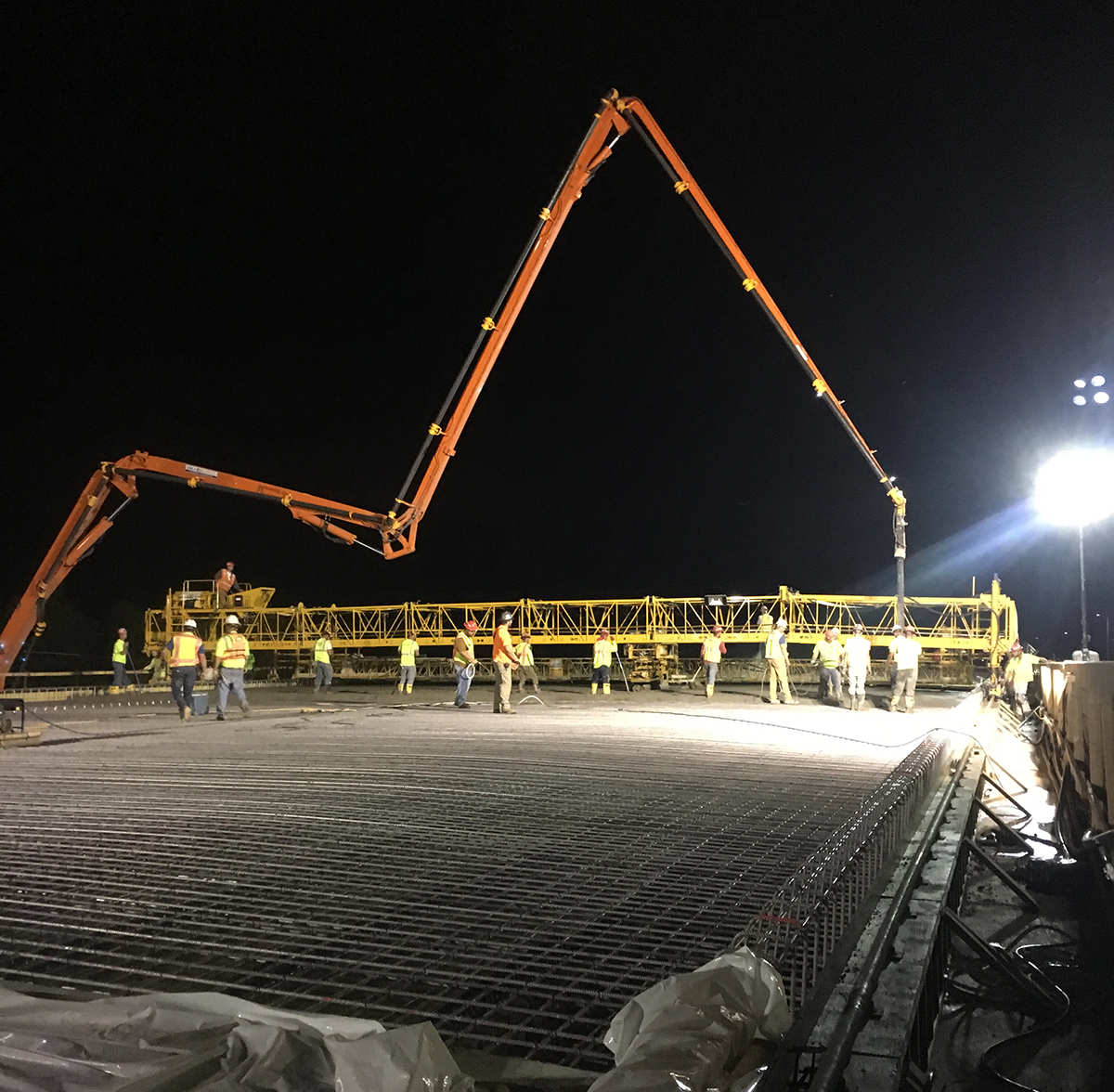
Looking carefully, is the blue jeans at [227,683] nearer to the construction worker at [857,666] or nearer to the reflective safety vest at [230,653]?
the reflective safety vest at [230,653]

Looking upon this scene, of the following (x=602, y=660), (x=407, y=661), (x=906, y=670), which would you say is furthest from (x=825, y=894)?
(x=407, y=661)

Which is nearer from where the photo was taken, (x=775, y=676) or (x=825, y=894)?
(x=825, y=894)

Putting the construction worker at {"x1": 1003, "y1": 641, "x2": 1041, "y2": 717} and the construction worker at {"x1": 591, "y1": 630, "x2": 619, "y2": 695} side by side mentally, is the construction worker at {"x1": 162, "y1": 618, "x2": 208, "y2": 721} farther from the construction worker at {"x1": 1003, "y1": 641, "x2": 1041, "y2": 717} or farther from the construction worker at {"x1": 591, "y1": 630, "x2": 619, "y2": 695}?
the construction worker at {"x1": 1003, "y1": 641, "x2": 1041, "y2": 717}

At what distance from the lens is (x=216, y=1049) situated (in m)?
1.80

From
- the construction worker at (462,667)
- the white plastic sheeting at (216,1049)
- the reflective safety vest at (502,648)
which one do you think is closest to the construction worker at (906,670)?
the reflective safety vest at (502,648)

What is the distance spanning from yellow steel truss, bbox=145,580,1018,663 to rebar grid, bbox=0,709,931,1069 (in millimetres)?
16202

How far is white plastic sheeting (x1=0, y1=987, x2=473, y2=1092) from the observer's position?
174 centimetres

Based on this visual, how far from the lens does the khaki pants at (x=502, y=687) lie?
13.0 m

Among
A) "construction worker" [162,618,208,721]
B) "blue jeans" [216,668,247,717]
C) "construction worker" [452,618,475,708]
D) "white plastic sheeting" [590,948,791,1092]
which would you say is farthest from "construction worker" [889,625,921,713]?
"white plastic sheeting" [590,948,791,1092]

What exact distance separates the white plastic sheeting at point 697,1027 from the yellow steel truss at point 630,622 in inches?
781

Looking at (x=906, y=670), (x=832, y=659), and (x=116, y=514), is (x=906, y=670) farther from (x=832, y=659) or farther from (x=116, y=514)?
(x=116, y=514)

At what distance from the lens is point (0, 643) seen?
14.2 metres

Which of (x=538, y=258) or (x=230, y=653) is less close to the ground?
(x=538, y=258)

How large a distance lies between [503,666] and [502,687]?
0.35m
